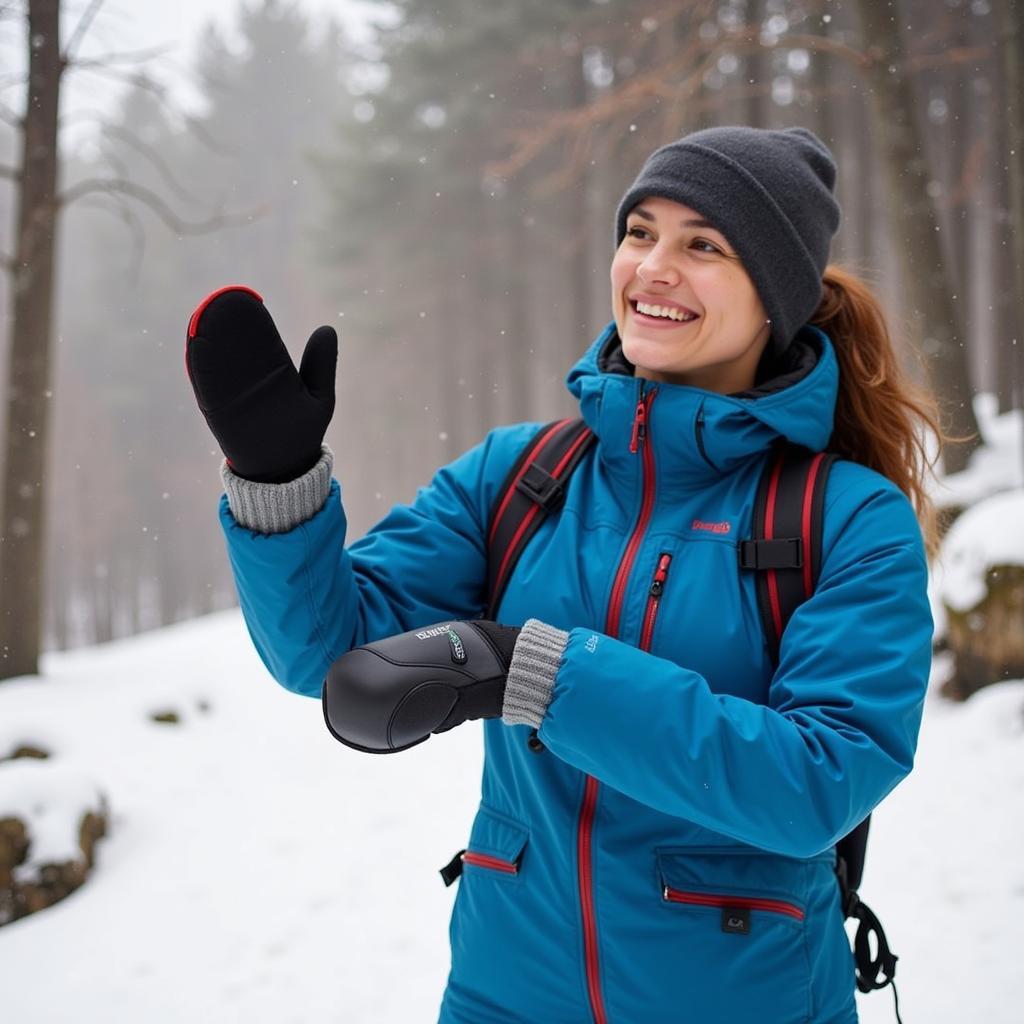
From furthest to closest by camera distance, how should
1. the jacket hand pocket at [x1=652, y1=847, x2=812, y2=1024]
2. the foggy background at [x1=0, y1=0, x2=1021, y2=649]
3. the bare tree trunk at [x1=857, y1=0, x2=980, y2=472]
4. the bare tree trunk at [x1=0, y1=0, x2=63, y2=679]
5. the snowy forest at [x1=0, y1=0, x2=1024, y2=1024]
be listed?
the foggy background at [x1=0, y1=0, x2=1021, y2=649], the bare tree trunk at [x1=857, y1=0, x2=980, y2=472], the bare tree trunk at [x1=0, y1=0, x2=63, y2=679], the snowy forest at [x1=0, y1=0, x2=1024, y2=1024], the jacket hand pocket at [x1=652, y1=847, x2=812, y2=1024]

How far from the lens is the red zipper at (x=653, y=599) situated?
5.44 feet

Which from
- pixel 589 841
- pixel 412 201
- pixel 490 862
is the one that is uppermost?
pixel 412 201

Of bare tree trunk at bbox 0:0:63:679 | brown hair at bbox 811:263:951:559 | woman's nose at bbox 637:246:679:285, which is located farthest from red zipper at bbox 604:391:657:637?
bare tree trunk at bbox 0:0:63:679

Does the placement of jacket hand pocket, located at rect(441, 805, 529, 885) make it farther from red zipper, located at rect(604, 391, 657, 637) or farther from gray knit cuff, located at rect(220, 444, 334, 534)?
gray knit cuff, located at rect(220, 444, 334, 534)

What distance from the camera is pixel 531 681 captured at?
1.44 meters

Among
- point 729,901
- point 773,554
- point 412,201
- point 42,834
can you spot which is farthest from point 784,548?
point 412,201

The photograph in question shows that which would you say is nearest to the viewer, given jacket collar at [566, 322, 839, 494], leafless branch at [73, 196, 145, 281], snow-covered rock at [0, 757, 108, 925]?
jacket collar at [566, 322, 839, 494]

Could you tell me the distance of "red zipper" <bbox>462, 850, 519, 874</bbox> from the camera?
1756 mm

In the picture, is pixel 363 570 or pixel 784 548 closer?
pixel 784 548

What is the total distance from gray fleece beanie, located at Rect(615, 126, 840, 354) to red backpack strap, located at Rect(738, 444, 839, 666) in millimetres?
415

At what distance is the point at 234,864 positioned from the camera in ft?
16.6

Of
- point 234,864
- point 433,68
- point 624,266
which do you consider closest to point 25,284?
point 234,864

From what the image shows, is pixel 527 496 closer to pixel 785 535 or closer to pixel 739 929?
pixel 785 535

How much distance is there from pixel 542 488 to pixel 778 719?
28.0 inches
